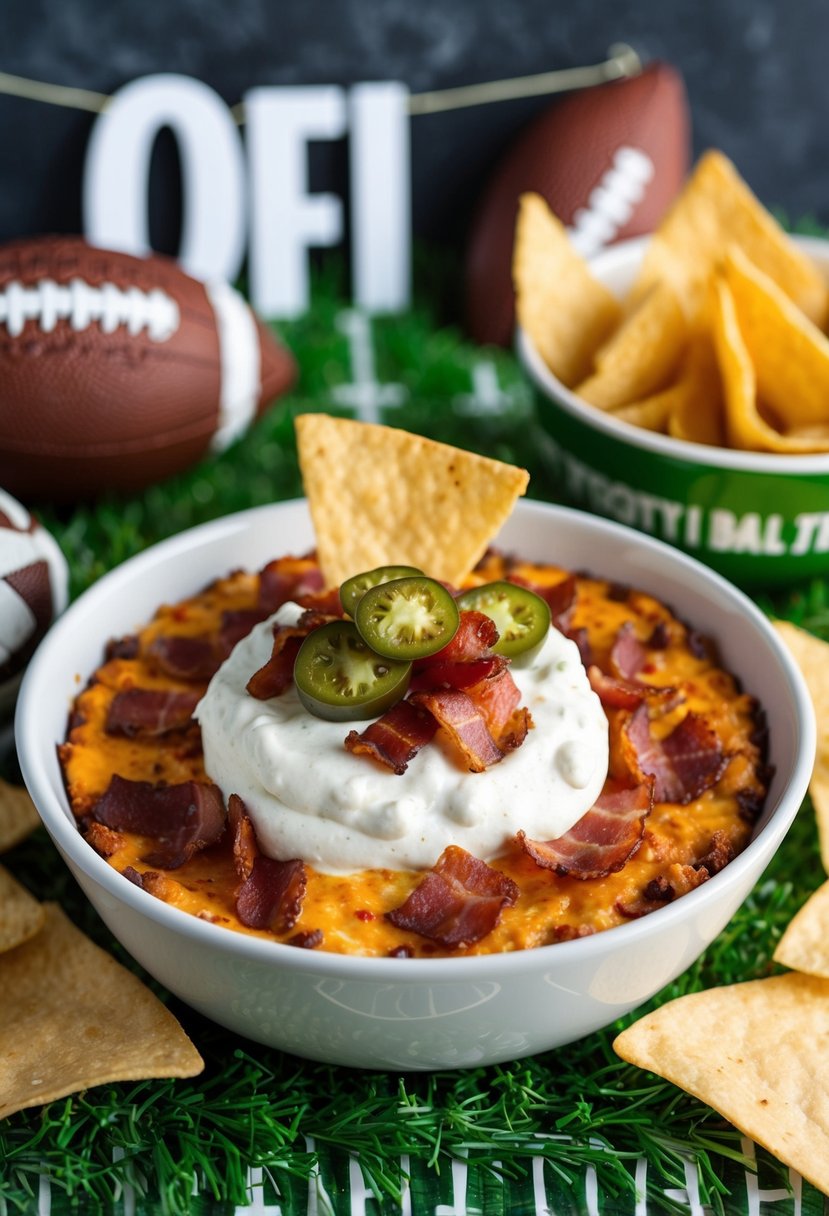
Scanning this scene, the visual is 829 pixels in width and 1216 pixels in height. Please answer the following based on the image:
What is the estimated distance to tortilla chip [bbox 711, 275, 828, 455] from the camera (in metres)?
3.73

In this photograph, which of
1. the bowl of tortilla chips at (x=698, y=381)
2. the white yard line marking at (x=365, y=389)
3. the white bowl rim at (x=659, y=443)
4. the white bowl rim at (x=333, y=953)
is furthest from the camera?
the white yard line marking at (x=365, y=389)

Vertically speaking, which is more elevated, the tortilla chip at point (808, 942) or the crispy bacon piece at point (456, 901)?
the crispy bacon piece at point (456, 901)

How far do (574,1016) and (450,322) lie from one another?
11.6 ft

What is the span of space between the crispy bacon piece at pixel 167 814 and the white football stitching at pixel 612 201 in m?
3.03

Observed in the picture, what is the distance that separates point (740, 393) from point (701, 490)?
27 cm

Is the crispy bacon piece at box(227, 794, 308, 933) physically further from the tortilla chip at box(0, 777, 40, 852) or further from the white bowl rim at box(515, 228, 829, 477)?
the white bowl rim at box(515, 228, 829, 477)

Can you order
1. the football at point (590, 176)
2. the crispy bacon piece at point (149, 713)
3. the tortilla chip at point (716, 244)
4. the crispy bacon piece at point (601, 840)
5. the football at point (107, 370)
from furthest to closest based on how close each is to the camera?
the football at point (590, 176) → the tortilla chip at point (716, 244) → the football at point (107, 370) → the crispy bacon piece at point (149, 713) → the crispy bacon piece at point (601, 840)

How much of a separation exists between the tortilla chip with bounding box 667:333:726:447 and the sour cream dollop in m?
1.42

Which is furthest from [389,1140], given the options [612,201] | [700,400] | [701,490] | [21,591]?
[612,201]

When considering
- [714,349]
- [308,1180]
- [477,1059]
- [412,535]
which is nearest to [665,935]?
[477,1059]

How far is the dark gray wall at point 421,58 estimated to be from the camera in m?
5.11

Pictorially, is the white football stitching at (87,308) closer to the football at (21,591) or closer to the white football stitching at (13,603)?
the football at (21,591)

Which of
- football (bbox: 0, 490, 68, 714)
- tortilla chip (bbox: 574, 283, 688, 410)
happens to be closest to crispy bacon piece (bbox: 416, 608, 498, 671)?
football (bbox: 0, 490, 68, 714)

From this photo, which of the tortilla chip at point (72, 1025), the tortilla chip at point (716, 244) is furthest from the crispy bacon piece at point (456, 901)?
the tortilla chip at point (716, 244)
